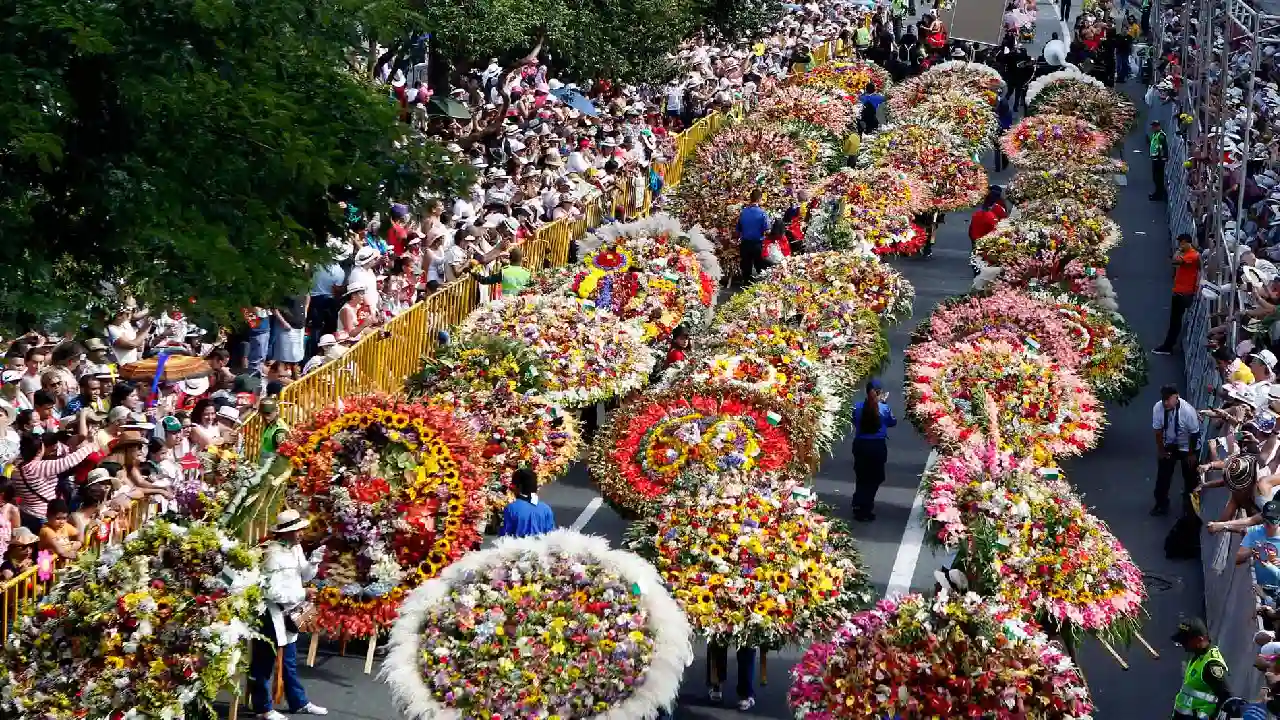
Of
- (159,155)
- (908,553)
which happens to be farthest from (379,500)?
(908,553)

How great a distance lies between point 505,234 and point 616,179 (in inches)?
254

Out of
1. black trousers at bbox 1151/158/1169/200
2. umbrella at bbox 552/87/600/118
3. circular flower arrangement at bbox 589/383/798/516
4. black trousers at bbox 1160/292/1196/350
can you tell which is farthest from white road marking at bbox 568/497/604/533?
black trousers at bbox 1151/158/1169/200

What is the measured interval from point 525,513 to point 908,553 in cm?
517

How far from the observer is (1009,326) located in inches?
897

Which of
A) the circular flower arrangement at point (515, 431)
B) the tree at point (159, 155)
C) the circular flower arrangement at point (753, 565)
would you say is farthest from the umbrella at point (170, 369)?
the circular flower arrangement at point (753, 565)

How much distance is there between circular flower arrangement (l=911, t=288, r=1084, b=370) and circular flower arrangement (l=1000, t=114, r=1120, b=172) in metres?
10.3

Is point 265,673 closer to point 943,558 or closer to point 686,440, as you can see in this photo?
point 686,440

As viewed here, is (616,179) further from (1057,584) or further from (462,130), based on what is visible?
(1057,584)

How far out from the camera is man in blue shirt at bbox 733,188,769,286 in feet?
95.1

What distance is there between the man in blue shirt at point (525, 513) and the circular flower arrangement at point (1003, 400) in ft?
17.1

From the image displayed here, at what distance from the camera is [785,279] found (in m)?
24.3

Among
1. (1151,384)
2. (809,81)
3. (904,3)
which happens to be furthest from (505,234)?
(904,3)

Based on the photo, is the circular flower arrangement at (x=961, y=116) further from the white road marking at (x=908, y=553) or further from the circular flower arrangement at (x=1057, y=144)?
the white road marking at (x=908, y=553)

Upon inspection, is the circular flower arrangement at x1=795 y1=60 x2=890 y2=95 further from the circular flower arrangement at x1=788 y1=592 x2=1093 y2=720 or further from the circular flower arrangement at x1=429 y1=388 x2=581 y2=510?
the circular flower arrangement at x1=788 y1=592 x2=1093 y2=720
